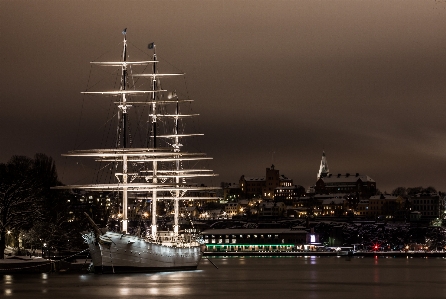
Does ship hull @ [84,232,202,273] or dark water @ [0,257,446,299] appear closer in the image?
dark water @ [0,257,446,299]

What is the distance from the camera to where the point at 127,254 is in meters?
91.0

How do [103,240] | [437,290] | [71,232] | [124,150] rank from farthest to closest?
1. [71,232]
2. [124,150]
3. [103,240]
4. [437,290]

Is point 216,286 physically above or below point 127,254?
below

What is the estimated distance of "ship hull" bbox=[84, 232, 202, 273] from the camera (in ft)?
290

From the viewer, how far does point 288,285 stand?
81.9 m

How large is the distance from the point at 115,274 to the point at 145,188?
1515 centimetres

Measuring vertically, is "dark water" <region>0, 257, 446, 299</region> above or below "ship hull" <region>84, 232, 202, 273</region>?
below

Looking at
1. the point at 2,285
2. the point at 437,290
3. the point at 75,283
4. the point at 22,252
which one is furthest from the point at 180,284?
the point at 22,252

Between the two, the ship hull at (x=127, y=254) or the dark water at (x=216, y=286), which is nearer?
the dark water at (x=216, y=286)

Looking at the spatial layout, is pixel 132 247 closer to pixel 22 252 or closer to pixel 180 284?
pixel 180 284

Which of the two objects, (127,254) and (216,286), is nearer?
(216,286)

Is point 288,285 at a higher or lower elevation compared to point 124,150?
lower

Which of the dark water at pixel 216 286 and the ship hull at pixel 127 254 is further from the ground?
the ship hull at pixel 127 254

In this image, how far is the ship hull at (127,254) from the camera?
88500mm
